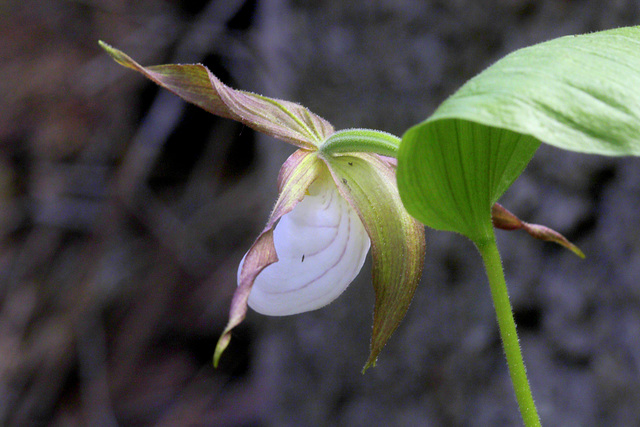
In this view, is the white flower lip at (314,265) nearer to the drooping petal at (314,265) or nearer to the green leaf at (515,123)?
the drooping petal at (314,265)

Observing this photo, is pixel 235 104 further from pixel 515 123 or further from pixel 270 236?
pixel 515 123

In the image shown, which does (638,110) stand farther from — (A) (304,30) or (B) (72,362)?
(B) (72,362)

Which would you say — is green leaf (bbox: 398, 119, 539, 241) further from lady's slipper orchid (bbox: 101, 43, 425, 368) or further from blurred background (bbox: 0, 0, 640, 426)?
blurred background (bbox: 0, 0, 640, 426)

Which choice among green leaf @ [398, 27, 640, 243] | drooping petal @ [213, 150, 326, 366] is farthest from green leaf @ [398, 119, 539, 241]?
drooping petal @ [213, 150, 326, 366]

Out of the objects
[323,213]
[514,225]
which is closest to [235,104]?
[323,213]

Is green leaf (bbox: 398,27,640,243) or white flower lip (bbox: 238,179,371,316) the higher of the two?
green leaf (bbox: 398,27,640,243)

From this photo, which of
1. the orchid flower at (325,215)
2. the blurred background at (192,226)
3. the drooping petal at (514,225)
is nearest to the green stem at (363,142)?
the orchid flower at (325,215)
